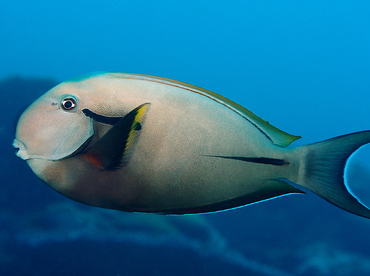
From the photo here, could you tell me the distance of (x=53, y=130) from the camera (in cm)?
103

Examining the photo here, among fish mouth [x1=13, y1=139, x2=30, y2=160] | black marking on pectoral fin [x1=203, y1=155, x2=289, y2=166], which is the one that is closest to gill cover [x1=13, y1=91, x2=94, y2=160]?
fish mouth [x1=13, y1=139, x2=30, y2=160]

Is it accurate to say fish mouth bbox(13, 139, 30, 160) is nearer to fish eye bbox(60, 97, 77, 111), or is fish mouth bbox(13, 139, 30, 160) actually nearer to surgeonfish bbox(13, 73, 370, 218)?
surgeonfish bbox(13, 73, 370, 218)

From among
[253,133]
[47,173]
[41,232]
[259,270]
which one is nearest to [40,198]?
[41,232]

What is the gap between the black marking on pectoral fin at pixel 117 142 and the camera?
92 cm

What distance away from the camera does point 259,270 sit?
624 centimetres

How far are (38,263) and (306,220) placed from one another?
6658 mm

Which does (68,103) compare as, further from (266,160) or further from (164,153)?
(266,160)

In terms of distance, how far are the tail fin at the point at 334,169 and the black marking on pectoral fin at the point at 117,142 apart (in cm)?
65

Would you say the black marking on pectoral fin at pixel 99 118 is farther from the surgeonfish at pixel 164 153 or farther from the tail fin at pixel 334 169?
the tail fin at pixel 334 169

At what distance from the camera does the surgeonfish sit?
1.03 metres

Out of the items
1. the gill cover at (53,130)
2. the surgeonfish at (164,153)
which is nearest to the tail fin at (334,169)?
the surgeonfish at (164,153)

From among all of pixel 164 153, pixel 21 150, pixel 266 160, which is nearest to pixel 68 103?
pixel 21 150

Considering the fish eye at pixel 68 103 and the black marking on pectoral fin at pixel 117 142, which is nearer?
the black marking on pectoral fin at pixel 117 142

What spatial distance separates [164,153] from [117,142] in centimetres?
18
